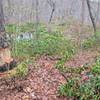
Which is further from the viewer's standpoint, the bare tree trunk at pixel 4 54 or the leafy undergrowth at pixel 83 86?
the bare tree trunk at pixel 4 54

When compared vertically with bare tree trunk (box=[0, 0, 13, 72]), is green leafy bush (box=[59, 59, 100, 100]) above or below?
below

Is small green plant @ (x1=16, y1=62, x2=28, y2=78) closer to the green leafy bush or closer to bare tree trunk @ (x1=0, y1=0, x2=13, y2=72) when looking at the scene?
bare tree trunk @ (x1=0, y1=0, x2=13, y2=72)

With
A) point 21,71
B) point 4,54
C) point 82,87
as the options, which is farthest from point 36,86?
point 4,54

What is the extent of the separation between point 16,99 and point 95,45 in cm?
784

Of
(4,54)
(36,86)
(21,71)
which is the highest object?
(4,54)

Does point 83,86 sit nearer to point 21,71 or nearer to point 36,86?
point 36,86

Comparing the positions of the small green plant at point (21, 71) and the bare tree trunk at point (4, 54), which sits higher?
the bare tree trunk at point (4, 54)

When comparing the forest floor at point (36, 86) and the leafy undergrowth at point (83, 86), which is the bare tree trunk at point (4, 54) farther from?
the leafy undergrowth at point (83, 86)

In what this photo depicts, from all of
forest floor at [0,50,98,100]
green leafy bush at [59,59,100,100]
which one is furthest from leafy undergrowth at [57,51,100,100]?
forest floor at [0,50,98,100]

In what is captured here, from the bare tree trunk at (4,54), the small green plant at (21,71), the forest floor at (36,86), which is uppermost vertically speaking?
the bare tree trunk at (4,54)

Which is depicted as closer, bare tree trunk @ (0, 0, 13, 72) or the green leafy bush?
the green leafy bush

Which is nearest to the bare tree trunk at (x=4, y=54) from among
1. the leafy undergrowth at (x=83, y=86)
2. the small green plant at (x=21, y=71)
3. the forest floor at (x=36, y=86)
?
the small green plant at (x=21, y=71)

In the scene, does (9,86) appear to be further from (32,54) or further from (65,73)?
(32,54)

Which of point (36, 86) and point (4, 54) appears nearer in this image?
point (36, 86)
